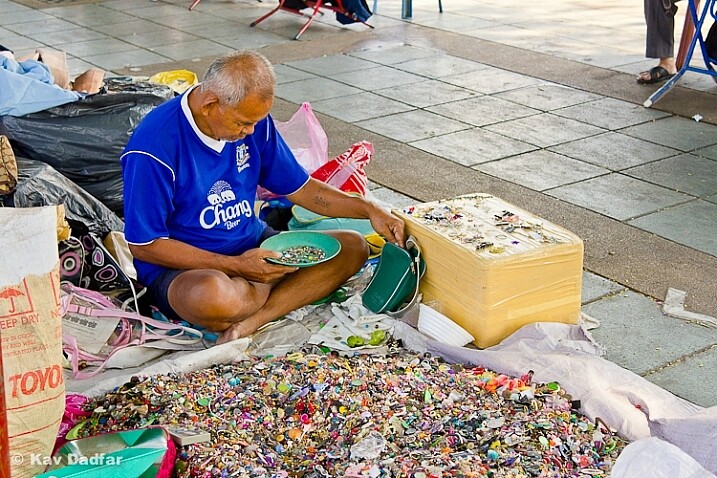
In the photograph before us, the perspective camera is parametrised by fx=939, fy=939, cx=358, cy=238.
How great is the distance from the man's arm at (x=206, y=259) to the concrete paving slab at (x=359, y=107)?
3033mm

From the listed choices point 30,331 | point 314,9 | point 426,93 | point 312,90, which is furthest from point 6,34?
point 30,331

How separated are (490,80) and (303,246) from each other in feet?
13.3

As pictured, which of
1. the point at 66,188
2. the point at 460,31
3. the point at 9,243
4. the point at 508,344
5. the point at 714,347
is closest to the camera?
the point at 9,243

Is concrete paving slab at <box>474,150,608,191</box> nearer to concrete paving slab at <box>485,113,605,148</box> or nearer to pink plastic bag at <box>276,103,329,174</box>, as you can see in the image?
concrete paving slab at <box>485,113,605,148</box>

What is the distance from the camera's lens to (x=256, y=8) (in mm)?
10492

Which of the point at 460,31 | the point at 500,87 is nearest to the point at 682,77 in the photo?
the point at 500,87

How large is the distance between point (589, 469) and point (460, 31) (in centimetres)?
710

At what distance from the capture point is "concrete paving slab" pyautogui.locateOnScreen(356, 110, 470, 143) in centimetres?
607

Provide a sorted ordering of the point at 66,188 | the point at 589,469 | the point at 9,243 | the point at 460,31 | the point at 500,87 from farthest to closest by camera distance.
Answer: the point at 460,31 → the point at 500,87 → the point at 66,188 → the point at 589,469 → the point at 9,243

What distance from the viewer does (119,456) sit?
2.43 m

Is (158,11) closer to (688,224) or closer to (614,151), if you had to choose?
(614,151)

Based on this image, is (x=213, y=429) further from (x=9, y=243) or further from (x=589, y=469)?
(x=589, y=469)

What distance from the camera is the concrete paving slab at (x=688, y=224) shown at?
443cm

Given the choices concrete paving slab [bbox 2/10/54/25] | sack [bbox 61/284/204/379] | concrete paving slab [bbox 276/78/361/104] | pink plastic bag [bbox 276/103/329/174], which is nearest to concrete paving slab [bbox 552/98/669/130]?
concrete paving slab [bbox 276/78/361/104]
